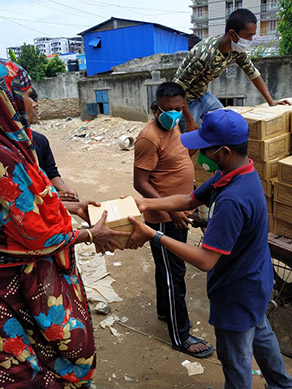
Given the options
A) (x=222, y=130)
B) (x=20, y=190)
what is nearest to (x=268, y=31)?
(x=222, y=130)

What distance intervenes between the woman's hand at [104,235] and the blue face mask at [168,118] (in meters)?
1.00

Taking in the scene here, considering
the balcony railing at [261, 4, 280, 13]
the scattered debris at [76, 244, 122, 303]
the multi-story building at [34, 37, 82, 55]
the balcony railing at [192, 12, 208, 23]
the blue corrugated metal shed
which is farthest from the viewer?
the multi-story building at [34, 37, 82, 55]

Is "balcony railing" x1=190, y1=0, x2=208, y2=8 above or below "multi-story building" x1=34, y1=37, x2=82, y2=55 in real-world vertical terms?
below

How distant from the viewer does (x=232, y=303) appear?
6.00 ft

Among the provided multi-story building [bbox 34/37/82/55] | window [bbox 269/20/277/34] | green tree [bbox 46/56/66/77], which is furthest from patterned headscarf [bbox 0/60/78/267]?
multi-story building [bbox 34/37/82/55]

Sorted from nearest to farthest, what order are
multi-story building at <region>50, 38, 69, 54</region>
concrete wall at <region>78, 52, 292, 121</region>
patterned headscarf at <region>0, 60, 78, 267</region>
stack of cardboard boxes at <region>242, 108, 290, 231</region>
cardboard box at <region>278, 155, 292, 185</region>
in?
patterned headscarf at <region>0, 60, 78, 267</region> → cardboard box at <region>278, 155, 292, 185</region> → stack of cardboard boxes at <region>242, 108, 290, 231</region> → concrete wall at <region>78, 52, 292, 121</region> → multi-story building at <region>50, 38, 69, 54</region>

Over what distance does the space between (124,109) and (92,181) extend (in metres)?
8.40

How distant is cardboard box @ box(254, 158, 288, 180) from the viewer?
269 centimetres

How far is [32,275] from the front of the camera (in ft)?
5.00

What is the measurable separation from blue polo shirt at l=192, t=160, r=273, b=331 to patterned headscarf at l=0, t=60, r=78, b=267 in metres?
0.76

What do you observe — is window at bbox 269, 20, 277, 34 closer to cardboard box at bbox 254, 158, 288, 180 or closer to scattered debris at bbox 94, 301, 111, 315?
cardboard box at bbox 254, 158, 288, 180

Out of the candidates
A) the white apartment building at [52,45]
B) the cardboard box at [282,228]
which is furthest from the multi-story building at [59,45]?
the cardboard box at [282,228]

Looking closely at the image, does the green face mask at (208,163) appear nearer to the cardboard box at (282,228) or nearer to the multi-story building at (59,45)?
the cardboard box at (282,228)

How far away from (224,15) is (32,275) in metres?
44.8
